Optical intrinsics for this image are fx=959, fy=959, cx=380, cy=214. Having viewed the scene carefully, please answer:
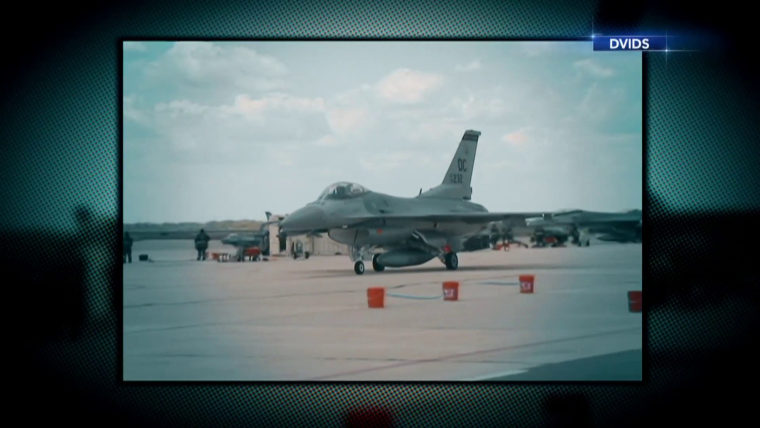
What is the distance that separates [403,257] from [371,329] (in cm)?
408

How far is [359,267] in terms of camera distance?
10.7 metres

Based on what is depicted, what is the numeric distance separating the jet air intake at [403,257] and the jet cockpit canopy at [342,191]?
146 centimetres

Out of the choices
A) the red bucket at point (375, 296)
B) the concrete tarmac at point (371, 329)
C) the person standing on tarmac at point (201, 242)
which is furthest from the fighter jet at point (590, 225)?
the person standing on tarmac at point (201, 242)

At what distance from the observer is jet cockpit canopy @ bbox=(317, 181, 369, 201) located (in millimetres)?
7703

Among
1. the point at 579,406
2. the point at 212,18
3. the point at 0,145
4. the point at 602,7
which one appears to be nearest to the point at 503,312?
the point at 579,406

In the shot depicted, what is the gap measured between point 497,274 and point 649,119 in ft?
9.11

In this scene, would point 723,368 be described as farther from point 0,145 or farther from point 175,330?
point 0,145

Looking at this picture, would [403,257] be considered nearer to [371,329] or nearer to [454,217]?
[454,217]

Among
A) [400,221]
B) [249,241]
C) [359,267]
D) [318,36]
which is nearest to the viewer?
[318,36]

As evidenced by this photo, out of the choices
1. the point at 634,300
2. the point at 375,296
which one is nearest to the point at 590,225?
the point at 634,300

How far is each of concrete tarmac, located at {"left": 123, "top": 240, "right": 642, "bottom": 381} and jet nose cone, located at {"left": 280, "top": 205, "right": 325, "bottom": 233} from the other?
43cm

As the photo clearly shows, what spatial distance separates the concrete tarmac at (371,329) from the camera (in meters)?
6.46

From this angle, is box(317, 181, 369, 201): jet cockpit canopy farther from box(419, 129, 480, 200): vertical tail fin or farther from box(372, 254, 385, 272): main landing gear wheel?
box(372, 254, 385, 272): main landing gear wheel

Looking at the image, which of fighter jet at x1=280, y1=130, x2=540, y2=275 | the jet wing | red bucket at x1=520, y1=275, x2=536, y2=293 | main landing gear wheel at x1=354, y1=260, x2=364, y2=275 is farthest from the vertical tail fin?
main landing gear wheel at x1=354, y1=260, x2=364, y2=275
